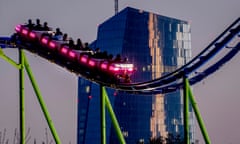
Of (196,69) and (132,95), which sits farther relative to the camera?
(132,95)

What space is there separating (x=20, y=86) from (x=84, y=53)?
588cm

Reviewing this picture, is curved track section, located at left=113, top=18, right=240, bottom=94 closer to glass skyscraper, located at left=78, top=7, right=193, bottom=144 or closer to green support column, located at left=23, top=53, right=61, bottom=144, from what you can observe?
green support column, located at left=23, top=53, right=61, bottom=144

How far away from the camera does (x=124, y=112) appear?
630ft

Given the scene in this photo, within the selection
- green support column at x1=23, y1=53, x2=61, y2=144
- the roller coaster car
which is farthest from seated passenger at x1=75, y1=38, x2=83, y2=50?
green support column at x1=23, y1=53, x2=61, y2=144

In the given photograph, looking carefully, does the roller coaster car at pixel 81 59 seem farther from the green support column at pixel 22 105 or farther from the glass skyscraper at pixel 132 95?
the glass skyscraper at pixel 132 95

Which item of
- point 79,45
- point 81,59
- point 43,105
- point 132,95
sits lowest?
point 43,105

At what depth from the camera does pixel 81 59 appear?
8462 centimetres

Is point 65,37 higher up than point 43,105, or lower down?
higher up

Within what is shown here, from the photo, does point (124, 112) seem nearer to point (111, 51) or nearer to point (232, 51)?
point (111, 51)

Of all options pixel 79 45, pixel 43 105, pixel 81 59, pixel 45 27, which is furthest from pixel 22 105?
pixel 45 27

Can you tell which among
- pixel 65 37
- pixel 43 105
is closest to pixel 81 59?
pixel 43 105

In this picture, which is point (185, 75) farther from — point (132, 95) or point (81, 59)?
point (132, 95)

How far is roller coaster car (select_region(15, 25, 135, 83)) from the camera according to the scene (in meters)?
81.9

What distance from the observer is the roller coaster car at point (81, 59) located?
8194cm
